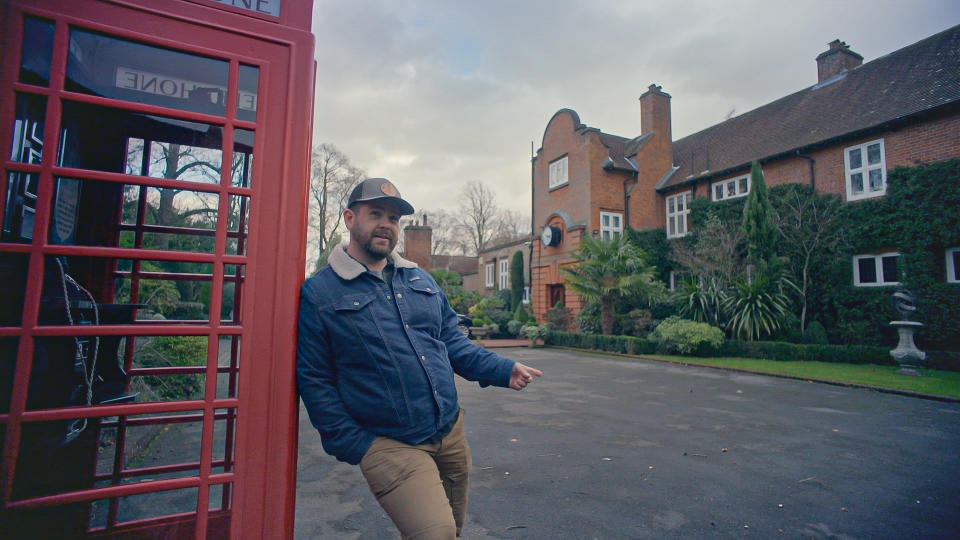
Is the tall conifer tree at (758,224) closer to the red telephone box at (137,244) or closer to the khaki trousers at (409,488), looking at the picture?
the khaki trousers at (409,488)

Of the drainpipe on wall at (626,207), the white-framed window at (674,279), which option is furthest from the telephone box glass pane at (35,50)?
the drainpipe on wall at (626,207)

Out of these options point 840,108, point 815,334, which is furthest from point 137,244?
point 840,108

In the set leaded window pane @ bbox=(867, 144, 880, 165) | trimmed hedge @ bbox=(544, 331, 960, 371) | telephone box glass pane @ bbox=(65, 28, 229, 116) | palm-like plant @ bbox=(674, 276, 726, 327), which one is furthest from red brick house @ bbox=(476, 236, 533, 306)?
telephone box glass pane @ bbox=(65, 28, 229, 116)

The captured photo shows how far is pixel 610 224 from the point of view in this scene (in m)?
21.9

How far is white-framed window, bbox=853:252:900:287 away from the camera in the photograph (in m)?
13.8

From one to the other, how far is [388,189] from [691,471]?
4196 millimetres

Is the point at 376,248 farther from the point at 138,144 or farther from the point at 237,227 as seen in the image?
the point at 138,144

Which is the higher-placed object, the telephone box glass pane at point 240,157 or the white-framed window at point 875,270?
the white-framed window at point 875,270

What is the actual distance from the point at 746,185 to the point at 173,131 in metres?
20.6

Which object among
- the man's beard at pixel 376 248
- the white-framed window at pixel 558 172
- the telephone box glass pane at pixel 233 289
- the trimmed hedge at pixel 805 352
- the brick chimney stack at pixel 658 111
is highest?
the brick chimney stack at pixel 658 111

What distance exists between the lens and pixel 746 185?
60.2 ft

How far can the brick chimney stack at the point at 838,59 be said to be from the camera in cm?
1859

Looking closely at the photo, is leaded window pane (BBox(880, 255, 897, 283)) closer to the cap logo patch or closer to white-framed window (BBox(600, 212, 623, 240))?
white-framed window (BBox(600, 212, 623, 240))

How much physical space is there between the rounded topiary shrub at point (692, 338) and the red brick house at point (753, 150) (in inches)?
207
